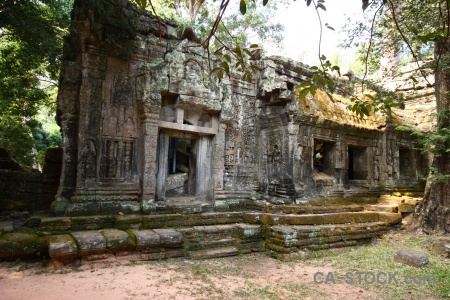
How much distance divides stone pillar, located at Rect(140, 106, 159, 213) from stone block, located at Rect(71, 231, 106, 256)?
142cm

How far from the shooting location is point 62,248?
433cm

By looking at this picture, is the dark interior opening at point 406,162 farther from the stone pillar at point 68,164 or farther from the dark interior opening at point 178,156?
the stone pillar at point 68,164

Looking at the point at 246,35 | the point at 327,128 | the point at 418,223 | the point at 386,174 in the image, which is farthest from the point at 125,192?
the point at 246,35

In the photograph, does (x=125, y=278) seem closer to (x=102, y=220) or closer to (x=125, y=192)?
(x=102, y=220)

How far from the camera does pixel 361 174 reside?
31.4ft

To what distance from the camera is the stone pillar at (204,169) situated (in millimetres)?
7246

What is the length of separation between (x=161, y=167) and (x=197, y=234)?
1845mm

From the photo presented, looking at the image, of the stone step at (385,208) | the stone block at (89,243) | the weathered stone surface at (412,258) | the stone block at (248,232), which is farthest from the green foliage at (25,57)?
the stone step at (385,208)

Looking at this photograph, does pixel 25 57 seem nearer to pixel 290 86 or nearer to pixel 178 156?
pixel 178 156

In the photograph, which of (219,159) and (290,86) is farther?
(290,86)

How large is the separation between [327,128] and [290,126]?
1.46m

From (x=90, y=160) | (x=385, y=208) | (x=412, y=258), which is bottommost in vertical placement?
(x=412, y=258)

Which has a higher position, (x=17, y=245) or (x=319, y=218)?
(x=319, y=218)

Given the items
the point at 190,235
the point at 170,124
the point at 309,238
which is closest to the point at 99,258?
the point at 190,235
